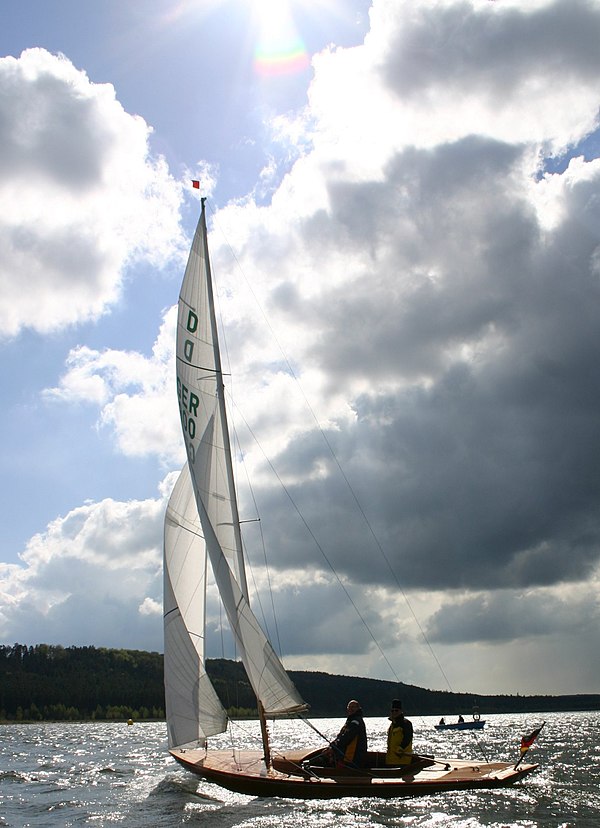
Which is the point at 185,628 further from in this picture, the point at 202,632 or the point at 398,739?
the point at 398,739

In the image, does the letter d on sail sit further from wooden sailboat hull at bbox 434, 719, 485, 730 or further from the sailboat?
wooden sailboat hull at bbox 434, 719, 485, 730

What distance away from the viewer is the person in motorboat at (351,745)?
1869cm

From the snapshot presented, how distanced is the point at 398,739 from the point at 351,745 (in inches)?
55.4

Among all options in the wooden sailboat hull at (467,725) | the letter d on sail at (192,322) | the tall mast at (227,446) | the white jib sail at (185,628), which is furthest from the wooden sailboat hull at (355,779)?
the wooden sailboat hull at (467,725)

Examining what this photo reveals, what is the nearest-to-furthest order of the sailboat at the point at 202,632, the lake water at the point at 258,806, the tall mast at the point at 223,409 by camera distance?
the lake water at the point at 258,806 → the sailboat at the point at 202,632 → the tall mast at the point at 223,409

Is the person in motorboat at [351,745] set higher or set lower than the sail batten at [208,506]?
lower

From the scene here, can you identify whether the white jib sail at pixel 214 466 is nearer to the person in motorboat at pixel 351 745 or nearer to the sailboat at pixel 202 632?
the sailboat at pixel 202 632

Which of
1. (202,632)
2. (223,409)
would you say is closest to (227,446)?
(223,409)

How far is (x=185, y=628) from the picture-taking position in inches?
894

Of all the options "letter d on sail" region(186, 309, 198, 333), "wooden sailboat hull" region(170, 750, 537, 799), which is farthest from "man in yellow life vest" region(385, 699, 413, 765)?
"letter d on sail" region(186, 309, 198, 333)

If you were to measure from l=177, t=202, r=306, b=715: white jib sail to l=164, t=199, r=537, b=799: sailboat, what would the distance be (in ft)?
0.10

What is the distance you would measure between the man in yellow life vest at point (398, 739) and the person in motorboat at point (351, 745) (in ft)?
2.64

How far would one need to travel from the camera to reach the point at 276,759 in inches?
783

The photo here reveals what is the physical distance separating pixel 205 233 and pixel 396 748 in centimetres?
1590
